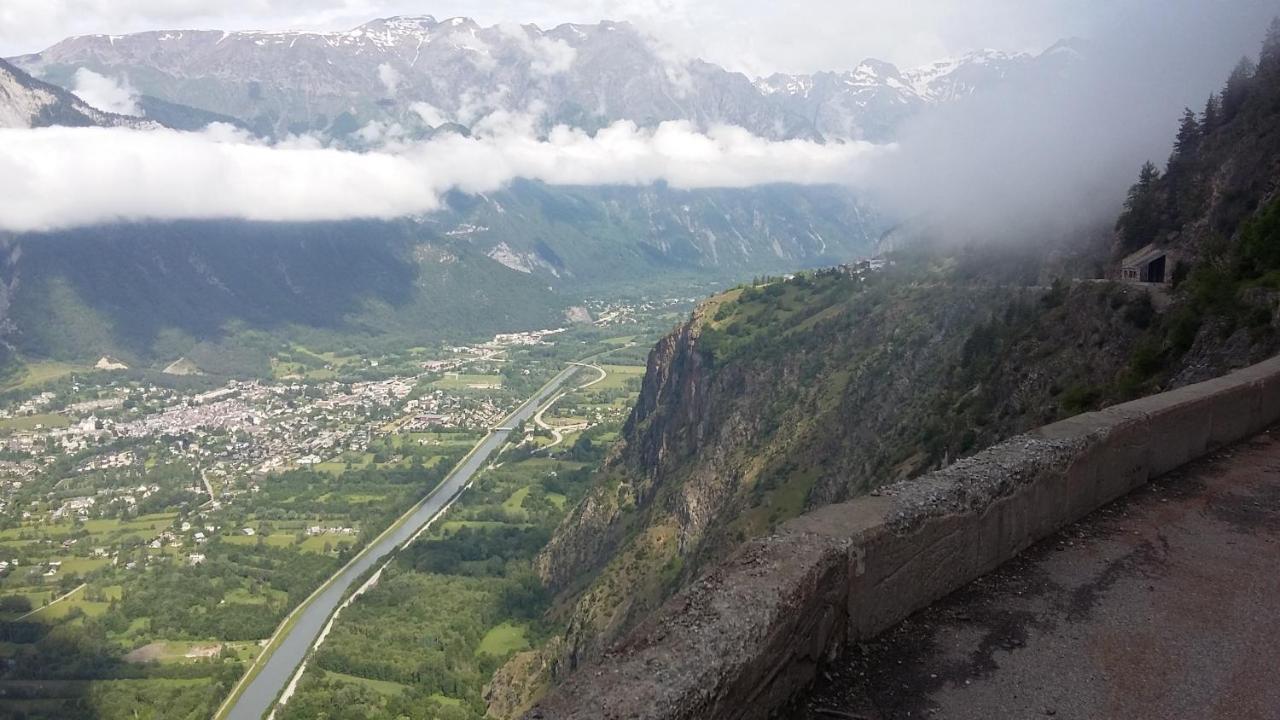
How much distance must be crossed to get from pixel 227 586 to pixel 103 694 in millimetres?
21302

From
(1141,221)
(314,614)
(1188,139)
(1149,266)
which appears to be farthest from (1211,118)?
(314,614)

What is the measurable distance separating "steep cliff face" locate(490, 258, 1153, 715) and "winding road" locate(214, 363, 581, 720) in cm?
1677

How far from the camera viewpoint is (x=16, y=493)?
11275cm

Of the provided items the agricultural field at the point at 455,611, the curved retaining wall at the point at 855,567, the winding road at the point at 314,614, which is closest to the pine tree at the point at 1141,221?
the curved retaining wall at the point at 855,567

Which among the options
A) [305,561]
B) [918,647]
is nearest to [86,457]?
[305,561]

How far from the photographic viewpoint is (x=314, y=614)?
73.2m

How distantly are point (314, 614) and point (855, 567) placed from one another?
7527 cm

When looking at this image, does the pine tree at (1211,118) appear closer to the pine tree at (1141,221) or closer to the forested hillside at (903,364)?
the forested hillside at (903,364)

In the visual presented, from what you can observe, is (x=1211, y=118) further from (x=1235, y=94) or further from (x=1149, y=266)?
(x=1149, y=266)

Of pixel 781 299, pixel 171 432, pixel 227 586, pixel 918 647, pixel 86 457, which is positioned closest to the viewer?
pixel 918 647

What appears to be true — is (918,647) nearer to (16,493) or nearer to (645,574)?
(645,574)

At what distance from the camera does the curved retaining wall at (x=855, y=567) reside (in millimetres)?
5457

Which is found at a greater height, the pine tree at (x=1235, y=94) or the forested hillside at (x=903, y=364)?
the pine tree at (x=1235, y=94)

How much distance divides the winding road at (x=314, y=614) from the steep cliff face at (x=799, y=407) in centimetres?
1677
